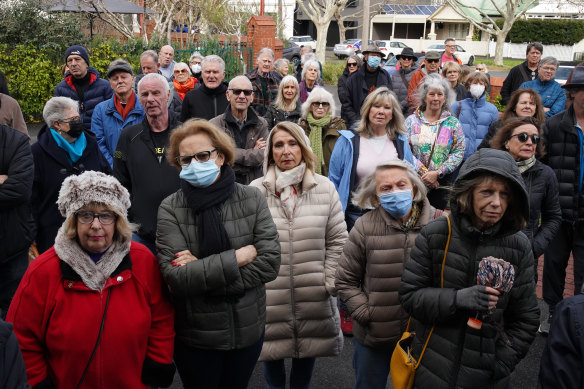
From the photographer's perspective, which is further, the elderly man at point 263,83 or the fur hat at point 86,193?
the elderly man at point 263,83

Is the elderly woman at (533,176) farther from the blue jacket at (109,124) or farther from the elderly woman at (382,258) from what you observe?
the blue jacket at (109,124)

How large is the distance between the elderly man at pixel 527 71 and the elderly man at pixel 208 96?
16.3 feet

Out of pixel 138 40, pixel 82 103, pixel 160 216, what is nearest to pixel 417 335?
pixel 160 216

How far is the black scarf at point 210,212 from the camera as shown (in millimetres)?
2969

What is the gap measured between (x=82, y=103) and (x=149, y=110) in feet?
10.8

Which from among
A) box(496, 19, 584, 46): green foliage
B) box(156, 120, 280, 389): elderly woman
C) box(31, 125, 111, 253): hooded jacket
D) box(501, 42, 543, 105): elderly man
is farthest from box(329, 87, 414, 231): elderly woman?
box(496, 19, 584, 46): green foliage

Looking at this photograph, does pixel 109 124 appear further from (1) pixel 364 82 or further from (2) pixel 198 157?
(1) pixel 364 82

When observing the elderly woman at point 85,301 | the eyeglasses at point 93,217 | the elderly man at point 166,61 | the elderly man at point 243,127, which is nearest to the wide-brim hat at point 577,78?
the elderly man at point 243,127

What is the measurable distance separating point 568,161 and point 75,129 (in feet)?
14.0

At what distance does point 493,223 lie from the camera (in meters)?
2.67

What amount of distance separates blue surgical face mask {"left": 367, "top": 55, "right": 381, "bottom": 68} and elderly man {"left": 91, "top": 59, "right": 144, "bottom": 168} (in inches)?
160

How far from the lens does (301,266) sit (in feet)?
12.5

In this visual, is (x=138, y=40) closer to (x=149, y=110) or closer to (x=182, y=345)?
(x=149, y=110)

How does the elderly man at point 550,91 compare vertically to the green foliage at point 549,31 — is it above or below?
below
